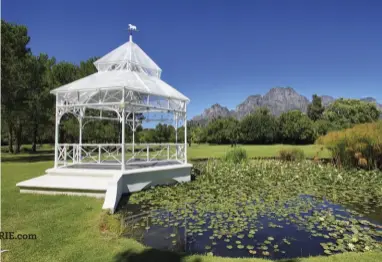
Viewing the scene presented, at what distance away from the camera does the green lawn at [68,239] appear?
470 cm

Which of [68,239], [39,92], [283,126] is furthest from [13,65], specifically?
[283,126]

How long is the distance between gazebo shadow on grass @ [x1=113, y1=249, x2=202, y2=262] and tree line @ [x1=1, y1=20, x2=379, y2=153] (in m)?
15.1

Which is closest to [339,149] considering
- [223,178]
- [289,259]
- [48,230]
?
[223,178]

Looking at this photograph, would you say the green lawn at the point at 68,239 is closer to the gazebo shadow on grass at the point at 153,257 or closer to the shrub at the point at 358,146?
the gazebo shadow on grass at the point at 153,257

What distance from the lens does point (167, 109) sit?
40.4 ft

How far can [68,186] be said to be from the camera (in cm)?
916

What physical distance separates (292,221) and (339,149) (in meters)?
11.0

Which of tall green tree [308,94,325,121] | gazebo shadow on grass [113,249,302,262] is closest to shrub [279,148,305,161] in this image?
gazebo shadow on grass [113,249,302,262]

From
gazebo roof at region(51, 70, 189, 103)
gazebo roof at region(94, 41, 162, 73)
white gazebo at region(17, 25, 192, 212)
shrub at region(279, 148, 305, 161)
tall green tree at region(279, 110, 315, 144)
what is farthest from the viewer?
tall green tree at region(279, 110, 315, 144)

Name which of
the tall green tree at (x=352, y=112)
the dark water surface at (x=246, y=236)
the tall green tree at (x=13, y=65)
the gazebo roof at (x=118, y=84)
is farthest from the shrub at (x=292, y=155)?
the tall green tree at (x=352, y=112)

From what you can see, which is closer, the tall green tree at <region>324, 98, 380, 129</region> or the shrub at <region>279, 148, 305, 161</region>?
the shrub at <region>279, 148, 305, 161</region>

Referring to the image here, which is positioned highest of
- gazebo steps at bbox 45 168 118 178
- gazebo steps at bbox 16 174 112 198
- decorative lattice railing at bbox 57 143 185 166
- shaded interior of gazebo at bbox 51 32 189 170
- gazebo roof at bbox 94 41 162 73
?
gazebo roof at bbox 94 41 162 73

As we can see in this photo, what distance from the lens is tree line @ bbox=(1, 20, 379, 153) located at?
2017 cm

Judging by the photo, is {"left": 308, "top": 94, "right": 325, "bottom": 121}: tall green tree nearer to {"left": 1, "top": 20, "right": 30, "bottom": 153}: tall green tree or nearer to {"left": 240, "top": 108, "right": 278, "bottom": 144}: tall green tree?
{"left": 240, "top": 108, "right": 278, "bottom": 144}: tall green tree
